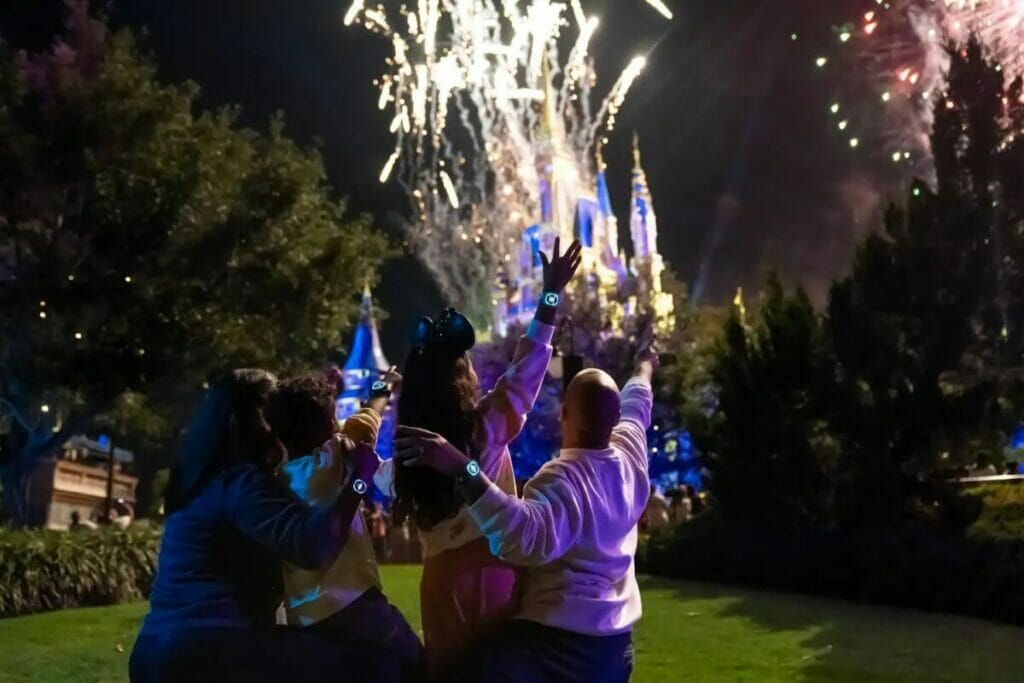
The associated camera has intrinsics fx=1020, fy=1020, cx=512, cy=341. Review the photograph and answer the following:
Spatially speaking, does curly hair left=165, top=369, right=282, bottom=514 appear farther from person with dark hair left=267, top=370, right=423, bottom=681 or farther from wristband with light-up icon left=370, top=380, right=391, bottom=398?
wristband with light-up icon left=370, top=380, right=391, bottom=398

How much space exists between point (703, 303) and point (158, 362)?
30263 mm

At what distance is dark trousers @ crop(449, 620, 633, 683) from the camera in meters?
3.03

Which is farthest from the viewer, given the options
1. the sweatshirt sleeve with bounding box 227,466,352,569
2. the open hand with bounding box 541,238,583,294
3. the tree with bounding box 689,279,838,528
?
the tree with bounding box 689,279,838,528

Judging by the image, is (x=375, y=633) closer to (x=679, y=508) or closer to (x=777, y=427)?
(x=777, y=427)

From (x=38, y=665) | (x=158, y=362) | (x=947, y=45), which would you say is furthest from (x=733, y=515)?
(x=38, y=665)

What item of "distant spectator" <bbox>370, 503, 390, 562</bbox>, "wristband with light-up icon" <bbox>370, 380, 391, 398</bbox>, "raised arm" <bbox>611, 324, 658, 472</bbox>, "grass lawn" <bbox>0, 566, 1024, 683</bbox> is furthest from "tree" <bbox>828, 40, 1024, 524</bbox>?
"wristband with light-up icon" <bbox>370, 380, 391, 398</bbox>

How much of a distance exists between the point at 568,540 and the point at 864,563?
11.4 metres

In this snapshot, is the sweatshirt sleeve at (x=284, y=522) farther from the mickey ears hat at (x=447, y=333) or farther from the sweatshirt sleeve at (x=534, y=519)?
the mickey ears hat at (x=447, y=333)

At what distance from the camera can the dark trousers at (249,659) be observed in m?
3.18

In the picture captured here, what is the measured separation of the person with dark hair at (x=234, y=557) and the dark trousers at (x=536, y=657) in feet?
1.45

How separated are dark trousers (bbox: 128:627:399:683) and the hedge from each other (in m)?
11.1

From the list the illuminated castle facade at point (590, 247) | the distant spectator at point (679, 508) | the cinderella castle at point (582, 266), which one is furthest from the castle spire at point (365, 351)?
the distant spectator at point (679, 508)

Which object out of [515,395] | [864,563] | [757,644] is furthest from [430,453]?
[864,563]

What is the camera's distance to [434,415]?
3297mm
